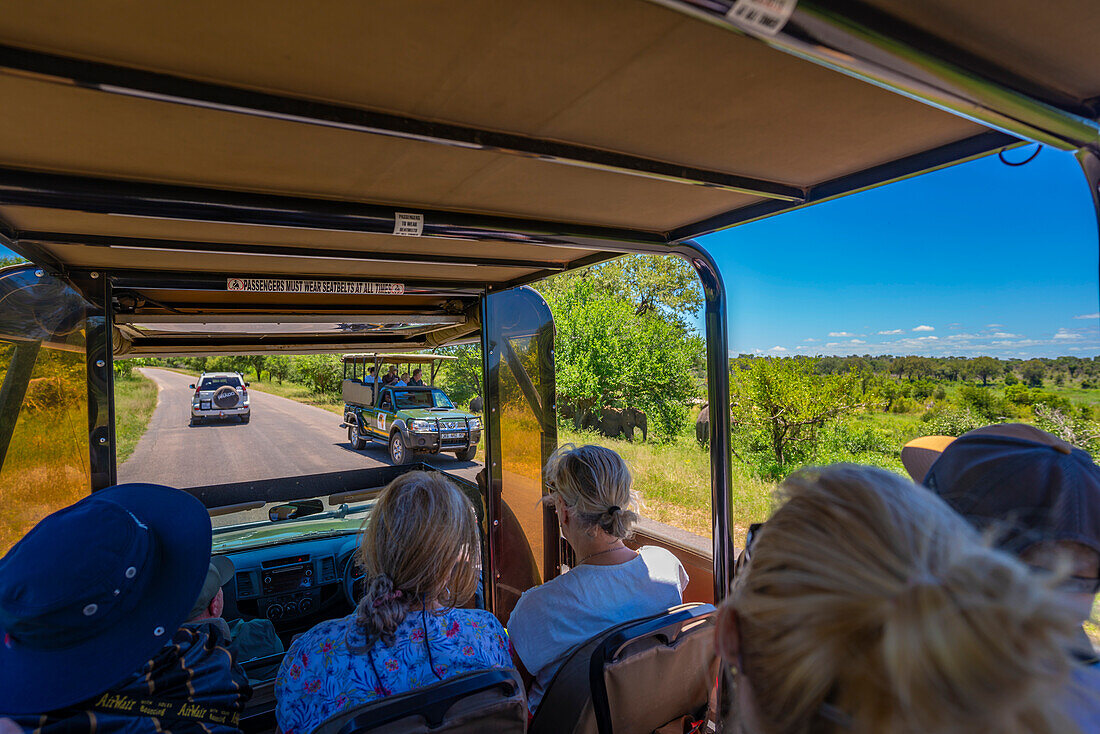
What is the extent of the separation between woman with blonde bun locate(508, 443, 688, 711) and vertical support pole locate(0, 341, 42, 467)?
2.28m

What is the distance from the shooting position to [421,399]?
51.0 ft

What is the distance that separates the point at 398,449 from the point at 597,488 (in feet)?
43.5

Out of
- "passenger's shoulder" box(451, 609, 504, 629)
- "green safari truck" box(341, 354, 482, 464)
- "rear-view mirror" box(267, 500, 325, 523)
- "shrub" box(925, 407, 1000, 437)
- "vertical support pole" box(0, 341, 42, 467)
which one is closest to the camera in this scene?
"passenger's shoulder" box(451, 609, 504, 629)

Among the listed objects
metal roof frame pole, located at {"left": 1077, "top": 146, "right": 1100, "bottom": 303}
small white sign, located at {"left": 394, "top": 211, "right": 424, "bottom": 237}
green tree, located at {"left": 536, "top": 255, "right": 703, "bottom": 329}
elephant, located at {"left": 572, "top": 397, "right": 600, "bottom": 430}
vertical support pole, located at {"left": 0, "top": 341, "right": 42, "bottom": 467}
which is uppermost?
green tree, located at {"left": 536, "top": 255, "right": 703, "bottom": 329}

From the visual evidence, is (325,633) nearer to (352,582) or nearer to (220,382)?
(352,582)

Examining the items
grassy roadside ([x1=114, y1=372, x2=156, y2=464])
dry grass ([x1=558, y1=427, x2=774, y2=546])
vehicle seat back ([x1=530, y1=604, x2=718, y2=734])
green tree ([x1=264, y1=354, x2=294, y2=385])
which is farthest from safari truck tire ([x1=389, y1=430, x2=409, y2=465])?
green tree ([x1=264, y1=354, x2=294, y2=385])

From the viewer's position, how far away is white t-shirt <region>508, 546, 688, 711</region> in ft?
6.43

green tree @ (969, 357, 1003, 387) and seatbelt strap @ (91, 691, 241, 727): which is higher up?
green tree @ (969, 357, 1003, 387)

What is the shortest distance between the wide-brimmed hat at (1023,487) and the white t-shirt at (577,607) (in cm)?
105

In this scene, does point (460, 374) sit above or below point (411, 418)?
above

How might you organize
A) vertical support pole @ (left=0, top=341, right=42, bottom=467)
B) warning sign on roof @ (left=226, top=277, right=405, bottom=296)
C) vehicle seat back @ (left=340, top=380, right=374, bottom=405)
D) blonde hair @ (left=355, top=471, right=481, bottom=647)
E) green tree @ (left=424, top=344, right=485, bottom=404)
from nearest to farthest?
1. blonde hair @ (left=355, top=471, right=481, bottom=647)
2. vertical support pole @ (left=0, top=341, right=42, bottom=467)
3. warning sign on roof @ (left=226, top=277, right=405, bottom=296)
4. vehicle seat back @ (left=340, top=380, right=374, bottom=405)
5. green tree @ (left=424, top=344, right=485, bottom=404)

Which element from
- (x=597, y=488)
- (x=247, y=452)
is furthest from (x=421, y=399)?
(x=597, y=488)

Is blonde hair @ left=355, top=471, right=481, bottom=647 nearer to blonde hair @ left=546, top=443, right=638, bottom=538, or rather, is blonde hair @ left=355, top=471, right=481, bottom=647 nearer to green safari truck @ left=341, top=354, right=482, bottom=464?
blonde hair @ left=546, top=443, right=638, bottom=538

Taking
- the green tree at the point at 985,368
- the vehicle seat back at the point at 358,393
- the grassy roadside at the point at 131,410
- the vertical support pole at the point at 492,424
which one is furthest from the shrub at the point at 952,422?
the grassy roadside at the point at 131,410
